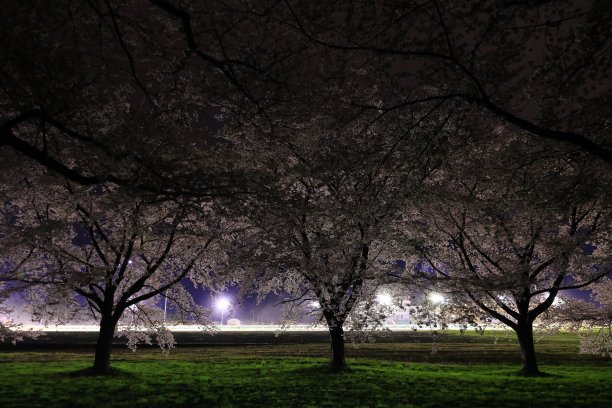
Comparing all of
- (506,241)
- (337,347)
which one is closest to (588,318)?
(506,241)

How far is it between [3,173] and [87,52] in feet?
20.1

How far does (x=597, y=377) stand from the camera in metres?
17.5

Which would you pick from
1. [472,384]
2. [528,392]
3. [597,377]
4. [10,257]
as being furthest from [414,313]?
[10,257]

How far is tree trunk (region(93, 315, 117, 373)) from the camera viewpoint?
17.5 meters

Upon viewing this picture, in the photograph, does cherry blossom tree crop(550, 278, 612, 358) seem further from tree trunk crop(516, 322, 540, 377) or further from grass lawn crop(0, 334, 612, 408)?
tree trunk crop(516, 322, 540, 377)

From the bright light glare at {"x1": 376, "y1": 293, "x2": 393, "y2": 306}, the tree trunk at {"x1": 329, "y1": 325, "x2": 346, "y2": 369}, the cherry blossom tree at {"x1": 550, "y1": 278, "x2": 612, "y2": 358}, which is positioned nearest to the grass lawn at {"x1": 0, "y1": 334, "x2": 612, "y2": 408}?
the tree trunk at {"x1": 329, "y1": 325, "x2": 346, "y2": 369}

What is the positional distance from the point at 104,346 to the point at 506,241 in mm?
18586

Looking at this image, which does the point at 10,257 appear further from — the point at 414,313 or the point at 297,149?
the point at 414,313

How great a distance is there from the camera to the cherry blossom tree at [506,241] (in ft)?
49.5

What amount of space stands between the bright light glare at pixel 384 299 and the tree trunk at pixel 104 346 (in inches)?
467

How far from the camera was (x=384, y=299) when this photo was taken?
19.2 meters

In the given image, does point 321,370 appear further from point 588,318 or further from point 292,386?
point 588,318

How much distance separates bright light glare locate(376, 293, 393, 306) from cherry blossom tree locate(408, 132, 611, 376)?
2.46 metres

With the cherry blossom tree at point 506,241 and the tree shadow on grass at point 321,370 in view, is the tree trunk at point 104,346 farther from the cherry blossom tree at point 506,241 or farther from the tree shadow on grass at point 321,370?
the cherry blossom tree at point 506,241
